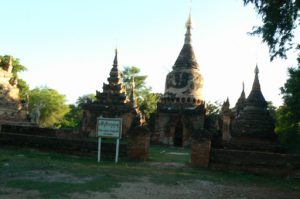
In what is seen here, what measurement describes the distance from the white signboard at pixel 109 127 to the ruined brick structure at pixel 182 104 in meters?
18.2

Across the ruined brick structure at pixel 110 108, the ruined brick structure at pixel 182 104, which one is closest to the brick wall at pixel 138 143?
the ruined brick structure at pixel 182 104

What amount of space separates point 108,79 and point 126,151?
25622mm

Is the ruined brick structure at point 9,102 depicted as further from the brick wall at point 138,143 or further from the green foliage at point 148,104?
the brick wall at point 138,143

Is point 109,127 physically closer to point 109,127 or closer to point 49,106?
point 109,127

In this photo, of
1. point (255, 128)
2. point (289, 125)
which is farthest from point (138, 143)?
point (289, 125)

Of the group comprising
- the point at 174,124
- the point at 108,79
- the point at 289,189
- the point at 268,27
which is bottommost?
the point at 289,189

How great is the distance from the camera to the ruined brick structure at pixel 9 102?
33375 mm

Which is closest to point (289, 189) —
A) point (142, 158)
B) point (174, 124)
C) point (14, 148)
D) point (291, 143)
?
point (142, 158)

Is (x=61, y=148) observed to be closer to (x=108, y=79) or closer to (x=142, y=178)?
(x=142, y=178)

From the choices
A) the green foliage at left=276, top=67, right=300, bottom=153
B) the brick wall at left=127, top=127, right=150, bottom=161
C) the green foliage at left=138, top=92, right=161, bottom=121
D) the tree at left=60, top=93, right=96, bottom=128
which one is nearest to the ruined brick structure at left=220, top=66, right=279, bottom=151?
the green foliage at left=276, top=67, right=300, bottom=153

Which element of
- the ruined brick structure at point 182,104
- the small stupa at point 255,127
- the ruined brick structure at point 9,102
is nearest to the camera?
the small stupa at point 255,127

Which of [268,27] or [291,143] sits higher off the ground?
[268,27]

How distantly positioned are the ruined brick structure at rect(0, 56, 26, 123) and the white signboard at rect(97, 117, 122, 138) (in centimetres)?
2137

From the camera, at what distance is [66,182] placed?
8.16 meters
